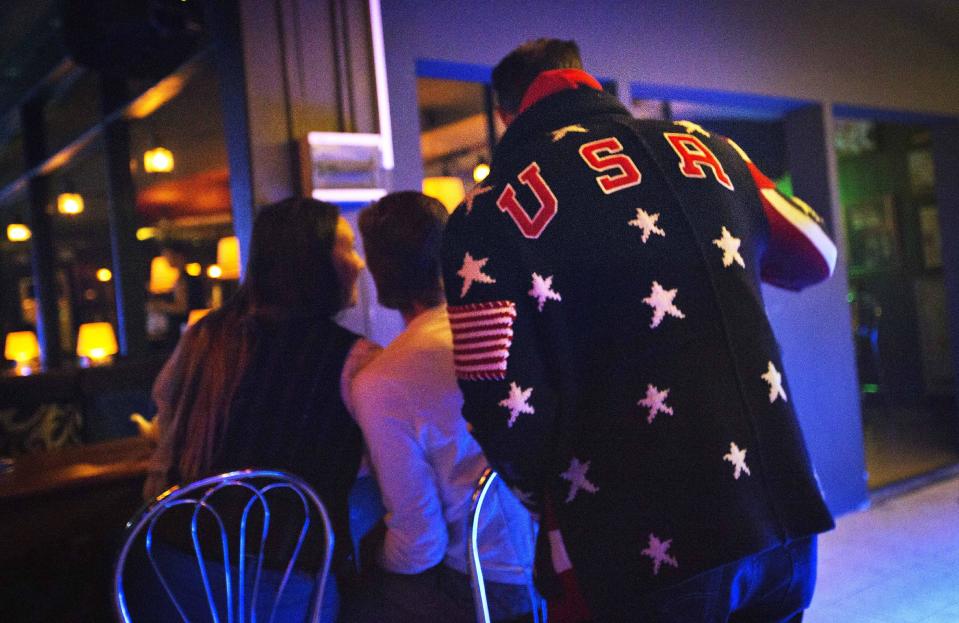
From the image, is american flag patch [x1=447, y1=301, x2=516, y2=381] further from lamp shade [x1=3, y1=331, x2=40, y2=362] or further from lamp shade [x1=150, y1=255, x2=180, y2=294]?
lamp shade [x1=3, y1=331, x2=40, y2=362]

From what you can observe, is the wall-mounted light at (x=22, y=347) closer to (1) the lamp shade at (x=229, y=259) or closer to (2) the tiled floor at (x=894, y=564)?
(1) the lamp shade at (x=229, y=259)

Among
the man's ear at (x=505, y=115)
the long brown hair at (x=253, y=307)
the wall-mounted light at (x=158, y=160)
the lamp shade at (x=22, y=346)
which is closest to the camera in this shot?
the man's ear at (x=505, y=115)

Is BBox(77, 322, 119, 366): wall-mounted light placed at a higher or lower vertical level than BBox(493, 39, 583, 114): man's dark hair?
lower

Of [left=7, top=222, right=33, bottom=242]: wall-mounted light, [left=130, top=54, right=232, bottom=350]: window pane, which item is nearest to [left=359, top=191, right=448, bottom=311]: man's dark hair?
[left=130, top=54, right=232, bottom=350]: window pane

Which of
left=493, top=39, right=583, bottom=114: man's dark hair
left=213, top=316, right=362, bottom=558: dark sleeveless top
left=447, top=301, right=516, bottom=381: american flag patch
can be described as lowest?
left=213, top=316, right=362, bottom=558: dark sleeveless top

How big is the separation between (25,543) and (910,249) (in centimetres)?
767

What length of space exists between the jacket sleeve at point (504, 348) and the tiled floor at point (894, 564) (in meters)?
2.57

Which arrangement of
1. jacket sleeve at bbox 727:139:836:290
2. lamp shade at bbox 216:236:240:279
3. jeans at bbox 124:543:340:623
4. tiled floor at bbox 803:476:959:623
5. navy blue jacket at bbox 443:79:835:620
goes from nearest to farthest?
navy blue jacket at bbox 443:79:835:620, jacket sleeve at bbox 727:139:836:290, jeans at bbox 124:543:340:623, tiled floor at bbox 803:476:959:623, lamp shade at bbox 216:236:240:279

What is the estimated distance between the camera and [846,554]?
3.90 metres

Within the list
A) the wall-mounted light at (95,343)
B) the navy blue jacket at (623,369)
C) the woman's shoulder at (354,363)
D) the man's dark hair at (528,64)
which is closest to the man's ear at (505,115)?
the man's dark hair at (528,64)

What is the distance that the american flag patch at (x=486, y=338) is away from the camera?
116 cm

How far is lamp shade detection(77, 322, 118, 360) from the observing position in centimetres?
576

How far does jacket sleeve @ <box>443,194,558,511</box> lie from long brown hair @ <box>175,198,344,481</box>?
2.21 ft

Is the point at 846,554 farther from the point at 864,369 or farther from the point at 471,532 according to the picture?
the point at 864,369
